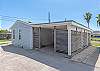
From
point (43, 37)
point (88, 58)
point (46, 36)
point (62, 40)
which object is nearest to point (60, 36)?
point (62, 40)

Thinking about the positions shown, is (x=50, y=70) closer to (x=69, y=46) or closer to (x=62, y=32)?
(x=69, y=46)

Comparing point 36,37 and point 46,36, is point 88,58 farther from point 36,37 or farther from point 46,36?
point 46,36

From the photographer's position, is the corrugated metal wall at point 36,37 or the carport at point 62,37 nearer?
the carport at point 62,37

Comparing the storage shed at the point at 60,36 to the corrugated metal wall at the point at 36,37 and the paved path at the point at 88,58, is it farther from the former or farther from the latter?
the paved path at the point at 88,58

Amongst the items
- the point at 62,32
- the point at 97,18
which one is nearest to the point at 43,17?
the point at 97,18

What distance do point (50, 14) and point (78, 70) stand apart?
1146 inches

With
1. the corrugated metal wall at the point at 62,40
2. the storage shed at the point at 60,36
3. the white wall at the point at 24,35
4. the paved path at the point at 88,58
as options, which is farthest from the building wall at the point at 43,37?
the paved path at the point at 88,58

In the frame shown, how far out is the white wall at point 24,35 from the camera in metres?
14.3

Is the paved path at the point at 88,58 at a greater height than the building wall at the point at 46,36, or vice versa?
the building wall at the point at 46,36

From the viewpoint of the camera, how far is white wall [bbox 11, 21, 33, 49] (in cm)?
1429

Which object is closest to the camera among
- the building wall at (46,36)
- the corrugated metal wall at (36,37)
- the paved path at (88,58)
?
the paved path at (88,58)

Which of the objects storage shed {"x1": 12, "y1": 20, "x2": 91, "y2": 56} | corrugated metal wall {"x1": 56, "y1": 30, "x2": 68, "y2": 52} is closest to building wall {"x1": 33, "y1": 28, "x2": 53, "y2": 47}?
storage shed {"x1": 12, "y1": 20, "x2": 91, "y2": 56}

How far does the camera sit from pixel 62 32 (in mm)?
11992

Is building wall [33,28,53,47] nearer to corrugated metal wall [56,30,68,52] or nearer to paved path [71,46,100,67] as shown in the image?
corrugated metal wall [56,30,68,52]
